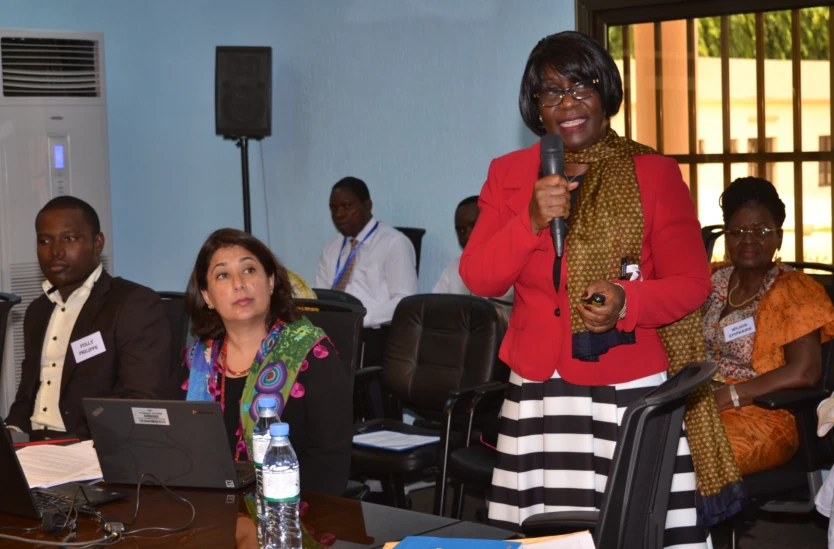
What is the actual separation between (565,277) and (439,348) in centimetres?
192

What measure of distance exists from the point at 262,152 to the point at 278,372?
4227 millimetres

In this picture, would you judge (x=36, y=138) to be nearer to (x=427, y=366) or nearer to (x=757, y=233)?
(x=427, y=366)

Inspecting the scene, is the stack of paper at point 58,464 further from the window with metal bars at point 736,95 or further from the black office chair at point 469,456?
the window with metal bars at point 736,95


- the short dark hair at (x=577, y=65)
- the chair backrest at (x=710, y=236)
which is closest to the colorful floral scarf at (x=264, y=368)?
the short dark hair at (x=577, y=65)

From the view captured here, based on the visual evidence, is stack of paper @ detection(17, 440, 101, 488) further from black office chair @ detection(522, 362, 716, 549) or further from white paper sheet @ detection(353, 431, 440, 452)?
white paper sheet @ detection(353, 431, 440, 452)

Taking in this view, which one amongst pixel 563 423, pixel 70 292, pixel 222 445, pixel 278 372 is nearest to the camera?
pixel 222 445

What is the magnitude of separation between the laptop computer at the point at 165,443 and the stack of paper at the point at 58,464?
0.13 meters

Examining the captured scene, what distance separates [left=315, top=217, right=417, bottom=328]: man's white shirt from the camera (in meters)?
5.55

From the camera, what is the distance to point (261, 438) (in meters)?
1.97

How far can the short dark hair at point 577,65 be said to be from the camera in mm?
2199

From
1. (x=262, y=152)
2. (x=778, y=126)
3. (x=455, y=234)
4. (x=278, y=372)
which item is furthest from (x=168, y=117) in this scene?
(x=278, y=372)

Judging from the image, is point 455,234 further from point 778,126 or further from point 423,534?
point 423,534

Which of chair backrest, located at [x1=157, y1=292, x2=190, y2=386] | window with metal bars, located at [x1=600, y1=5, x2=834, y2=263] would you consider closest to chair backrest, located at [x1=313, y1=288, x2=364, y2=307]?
chair backrest, located at [x1=157, y1=292, x2=190, y2=386]

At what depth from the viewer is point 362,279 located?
5.74 metres
